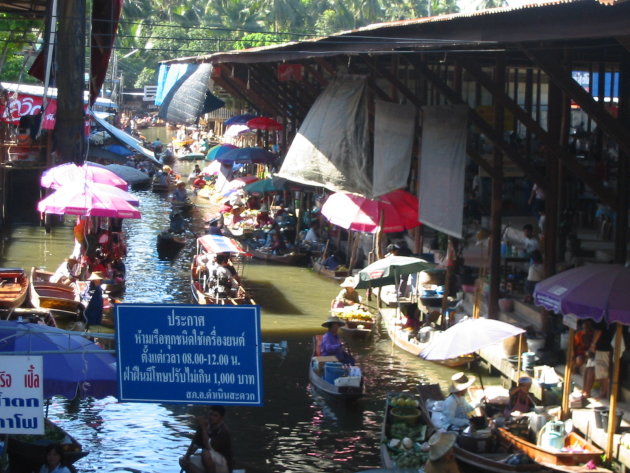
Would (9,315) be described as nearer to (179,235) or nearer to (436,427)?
(436,427)

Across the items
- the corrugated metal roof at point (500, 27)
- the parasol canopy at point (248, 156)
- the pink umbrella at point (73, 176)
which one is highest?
the corrugated metal roof at point (500, 27)

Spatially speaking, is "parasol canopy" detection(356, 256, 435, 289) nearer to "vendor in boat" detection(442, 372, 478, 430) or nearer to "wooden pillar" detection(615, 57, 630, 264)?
"wooden pillar" detection(615, 57, 630, 264)

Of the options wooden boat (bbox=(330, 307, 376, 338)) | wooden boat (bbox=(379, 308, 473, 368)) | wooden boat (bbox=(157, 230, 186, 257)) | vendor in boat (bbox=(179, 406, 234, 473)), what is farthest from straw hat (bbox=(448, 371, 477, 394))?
wooden boat (bbox=(157, 230, 186, 257))

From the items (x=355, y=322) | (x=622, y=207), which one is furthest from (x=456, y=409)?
(x=355, y=322)

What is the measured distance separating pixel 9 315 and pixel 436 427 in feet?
26.2

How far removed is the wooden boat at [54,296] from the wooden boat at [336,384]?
5.75 metres

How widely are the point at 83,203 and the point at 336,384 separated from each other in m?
7.22

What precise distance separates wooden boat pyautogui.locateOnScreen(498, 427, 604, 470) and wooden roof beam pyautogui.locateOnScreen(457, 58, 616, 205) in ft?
12.1

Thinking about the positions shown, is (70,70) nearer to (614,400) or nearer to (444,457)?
(444,457)

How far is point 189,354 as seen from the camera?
7891 millimetres

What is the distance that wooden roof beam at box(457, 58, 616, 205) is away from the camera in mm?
14547

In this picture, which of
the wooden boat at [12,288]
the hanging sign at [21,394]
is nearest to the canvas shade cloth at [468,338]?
the hanging sign at [21,394]

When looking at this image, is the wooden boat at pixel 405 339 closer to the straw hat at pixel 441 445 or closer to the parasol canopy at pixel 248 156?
the straw hat at pixel 441 445

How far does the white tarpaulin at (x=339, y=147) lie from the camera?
800 inches
